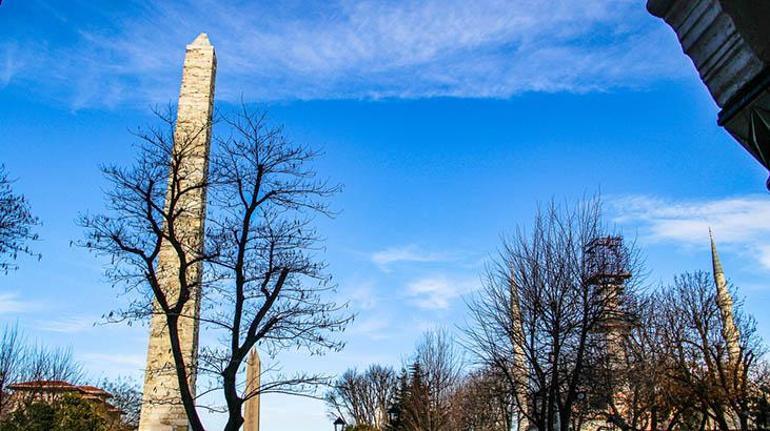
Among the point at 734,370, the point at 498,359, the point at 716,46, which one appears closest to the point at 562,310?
the point at 498,359

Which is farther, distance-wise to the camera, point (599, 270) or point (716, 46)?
point (599, 270)

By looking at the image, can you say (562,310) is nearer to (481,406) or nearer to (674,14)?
(674,14)

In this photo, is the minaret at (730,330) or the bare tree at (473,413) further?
the bare tree at (473,413)

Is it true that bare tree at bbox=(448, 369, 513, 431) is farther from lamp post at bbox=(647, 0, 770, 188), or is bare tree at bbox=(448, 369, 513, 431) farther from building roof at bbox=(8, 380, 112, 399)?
lamp post at bbox=(647, 0, 770, 188)

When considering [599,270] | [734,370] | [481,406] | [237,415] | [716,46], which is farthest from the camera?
[481,406]

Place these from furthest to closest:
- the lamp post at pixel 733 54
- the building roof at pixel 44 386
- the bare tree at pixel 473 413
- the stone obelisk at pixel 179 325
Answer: the bare tree at pixel 473 413 → the building roof at pixel 44 386 → the stone obelisk at pixel 179 325 → the lamp post at pixel 733 54

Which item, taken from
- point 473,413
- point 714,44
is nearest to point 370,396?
point 473,413

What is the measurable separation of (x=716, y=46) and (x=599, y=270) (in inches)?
636

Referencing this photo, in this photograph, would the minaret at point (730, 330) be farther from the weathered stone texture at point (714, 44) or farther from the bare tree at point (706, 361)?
the weathered stone texture at point (714, 44)

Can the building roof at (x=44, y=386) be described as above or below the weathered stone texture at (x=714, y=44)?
above


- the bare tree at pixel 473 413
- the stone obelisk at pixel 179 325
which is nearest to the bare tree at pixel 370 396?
the bare tree at pixel 473 413

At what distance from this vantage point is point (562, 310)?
1638 cm

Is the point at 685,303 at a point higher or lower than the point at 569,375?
higher

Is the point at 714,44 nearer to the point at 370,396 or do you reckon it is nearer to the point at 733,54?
the point at 733,54
